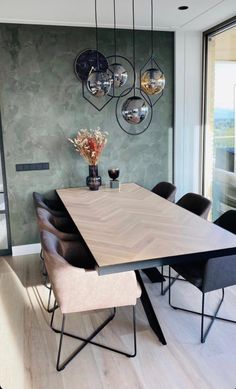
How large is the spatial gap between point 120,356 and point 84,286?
66 cm

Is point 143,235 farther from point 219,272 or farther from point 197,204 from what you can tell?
point 197,204

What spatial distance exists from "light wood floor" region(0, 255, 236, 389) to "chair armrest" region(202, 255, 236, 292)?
484 millimetres

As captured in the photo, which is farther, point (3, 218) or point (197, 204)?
point (3, 218)

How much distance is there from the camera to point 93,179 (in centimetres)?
425

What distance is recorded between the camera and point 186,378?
7.54ft

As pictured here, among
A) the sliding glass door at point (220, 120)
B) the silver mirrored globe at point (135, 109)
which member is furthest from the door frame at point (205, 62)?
the silver mirrored globe at point (135, 109)

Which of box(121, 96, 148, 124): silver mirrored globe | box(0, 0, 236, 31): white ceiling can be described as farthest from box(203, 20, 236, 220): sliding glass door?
box(121, 96, 148, 124): silver mirrored globe

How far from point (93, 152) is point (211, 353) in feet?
8.39

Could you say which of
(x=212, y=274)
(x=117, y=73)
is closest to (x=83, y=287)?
(x=212, y=274)

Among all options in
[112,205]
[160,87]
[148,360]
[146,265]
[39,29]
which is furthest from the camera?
[39,29]

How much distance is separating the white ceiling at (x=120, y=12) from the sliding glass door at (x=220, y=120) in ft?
1.09

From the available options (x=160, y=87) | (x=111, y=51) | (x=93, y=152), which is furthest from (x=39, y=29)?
(x=160, y=87)

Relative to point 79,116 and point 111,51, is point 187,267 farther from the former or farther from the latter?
point 111,51

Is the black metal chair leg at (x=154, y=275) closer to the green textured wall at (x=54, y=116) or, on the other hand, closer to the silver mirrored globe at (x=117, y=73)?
the green textured wall at (x=54, y=116)
